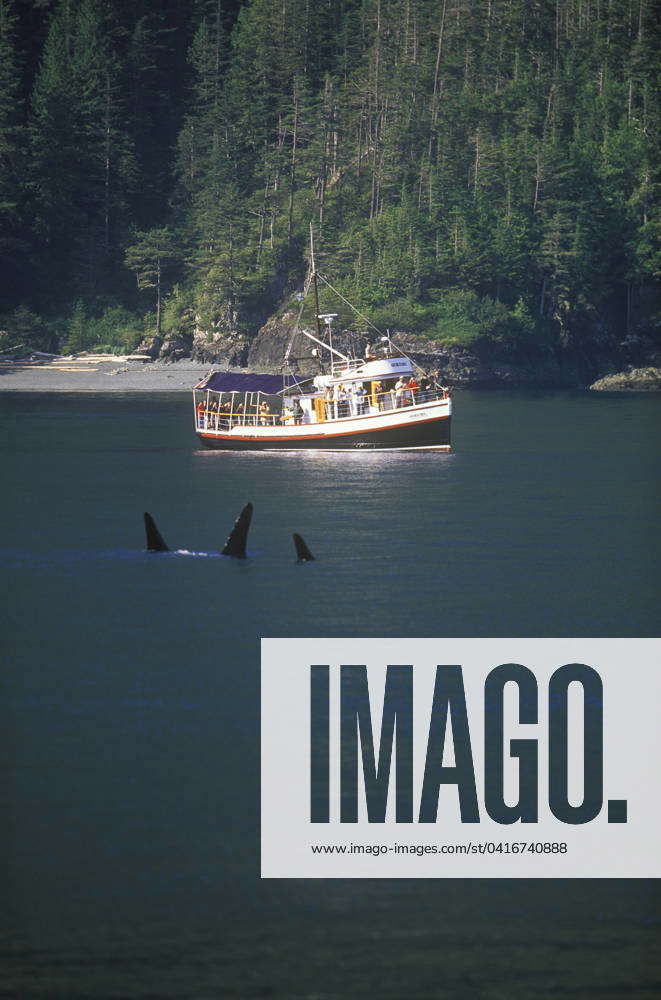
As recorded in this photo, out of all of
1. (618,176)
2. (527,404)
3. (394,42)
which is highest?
(394,42)

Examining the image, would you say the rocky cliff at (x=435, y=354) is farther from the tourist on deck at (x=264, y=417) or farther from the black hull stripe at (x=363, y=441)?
the black hull stripe at (x=363, y=441)

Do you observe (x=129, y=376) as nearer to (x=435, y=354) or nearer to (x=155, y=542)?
(x=435, y=354)

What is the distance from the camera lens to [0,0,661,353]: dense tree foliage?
583 ft

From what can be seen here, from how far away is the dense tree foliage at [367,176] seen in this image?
178 meters

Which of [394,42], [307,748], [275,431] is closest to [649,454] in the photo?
[275,431]

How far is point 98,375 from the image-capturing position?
176000 mm

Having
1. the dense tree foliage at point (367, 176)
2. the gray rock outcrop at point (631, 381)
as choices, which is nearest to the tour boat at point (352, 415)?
the dense tree foliage at point (367, 176)

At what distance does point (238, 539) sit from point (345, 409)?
1827 inches

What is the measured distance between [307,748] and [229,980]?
10314 millimetres

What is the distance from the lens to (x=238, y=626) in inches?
1804

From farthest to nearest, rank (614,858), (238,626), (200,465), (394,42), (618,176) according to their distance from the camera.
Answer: (394,42)
(618,176)
(200,465)
(238,626)
(614,858)

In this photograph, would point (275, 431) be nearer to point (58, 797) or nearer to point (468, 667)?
point (468, 667)

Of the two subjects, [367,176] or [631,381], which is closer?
[631,381]

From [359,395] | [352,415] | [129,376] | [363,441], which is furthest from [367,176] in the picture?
[363,441]
